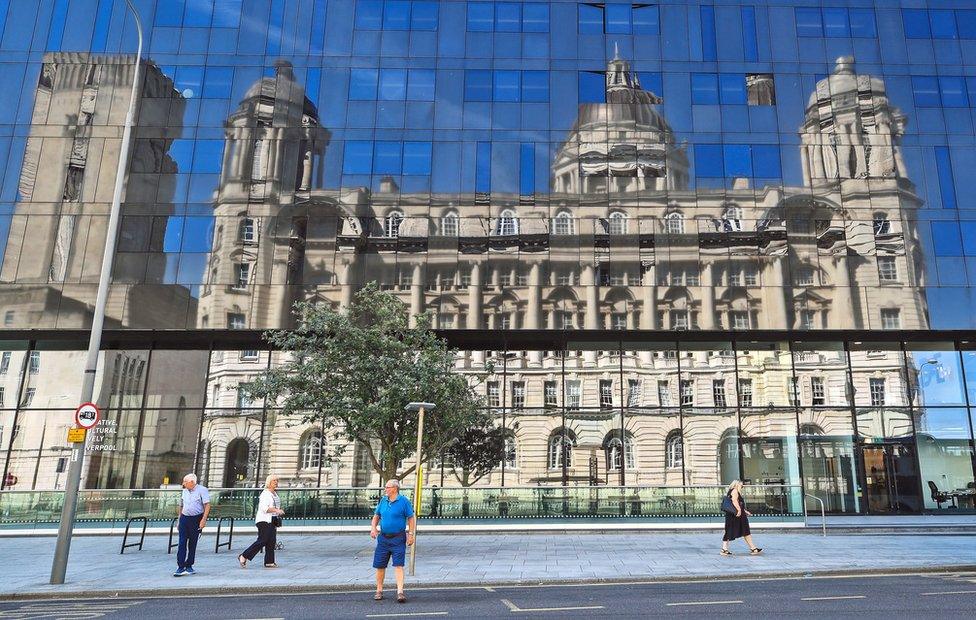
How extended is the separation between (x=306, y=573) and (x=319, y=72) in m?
20.3

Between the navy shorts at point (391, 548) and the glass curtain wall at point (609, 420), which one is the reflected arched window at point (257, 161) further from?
the navy shorts at point (391, 548)

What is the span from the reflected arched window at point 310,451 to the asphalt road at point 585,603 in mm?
13026

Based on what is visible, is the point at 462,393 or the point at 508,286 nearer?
the point at 462,393

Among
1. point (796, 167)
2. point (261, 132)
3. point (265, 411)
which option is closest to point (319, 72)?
point (261, 132)

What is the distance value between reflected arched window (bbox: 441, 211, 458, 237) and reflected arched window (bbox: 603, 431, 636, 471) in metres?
9.24

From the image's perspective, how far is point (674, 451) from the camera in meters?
24.7

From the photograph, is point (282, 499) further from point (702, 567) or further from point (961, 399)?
point (961, 399)

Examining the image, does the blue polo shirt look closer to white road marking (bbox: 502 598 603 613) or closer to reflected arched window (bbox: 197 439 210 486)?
white road marking (bbox: 502 598 603 613)

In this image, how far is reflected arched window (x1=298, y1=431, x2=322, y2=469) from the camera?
24.1 m

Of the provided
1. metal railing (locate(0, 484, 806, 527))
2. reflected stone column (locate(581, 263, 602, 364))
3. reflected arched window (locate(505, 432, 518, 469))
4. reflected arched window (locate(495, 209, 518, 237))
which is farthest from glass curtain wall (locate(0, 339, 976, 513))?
reflected arched window (locate(495, 209, 518, 237))

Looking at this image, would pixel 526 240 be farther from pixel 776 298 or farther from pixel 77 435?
pixel 77 435

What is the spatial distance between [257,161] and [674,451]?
1859 centimetres

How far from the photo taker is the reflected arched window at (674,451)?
2456 cm

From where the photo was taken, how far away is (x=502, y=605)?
382 inches
